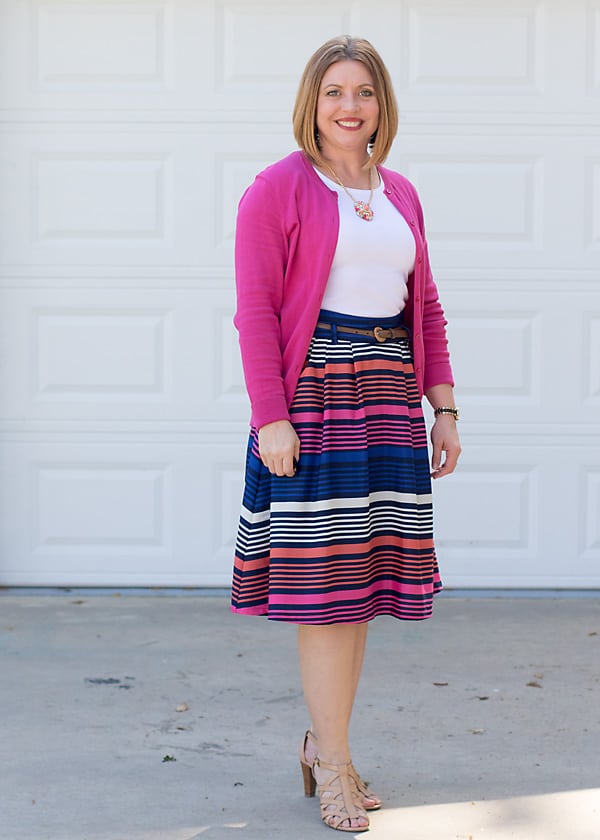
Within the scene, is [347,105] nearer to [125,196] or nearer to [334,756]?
[334,756]

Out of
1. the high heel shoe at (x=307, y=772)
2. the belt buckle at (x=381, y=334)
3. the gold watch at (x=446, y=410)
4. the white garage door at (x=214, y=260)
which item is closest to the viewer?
the belt buckle at (x=381, y=334)

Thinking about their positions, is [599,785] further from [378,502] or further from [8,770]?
[8,770]

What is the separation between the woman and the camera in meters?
2.54

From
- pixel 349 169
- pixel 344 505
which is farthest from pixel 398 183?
pixel 344 505

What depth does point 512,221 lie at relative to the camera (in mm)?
4660

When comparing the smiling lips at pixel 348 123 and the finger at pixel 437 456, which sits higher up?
the smiling lips at pixel 348 123

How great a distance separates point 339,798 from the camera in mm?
2605

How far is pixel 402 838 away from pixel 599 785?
1.82ft

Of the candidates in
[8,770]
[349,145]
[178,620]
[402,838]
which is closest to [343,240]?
[349,145]

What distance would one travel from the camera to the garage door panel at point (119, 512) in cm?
471

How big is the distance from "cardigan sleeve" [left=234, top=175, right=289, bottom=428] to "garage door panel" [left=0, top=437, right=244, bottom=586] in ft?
7.13

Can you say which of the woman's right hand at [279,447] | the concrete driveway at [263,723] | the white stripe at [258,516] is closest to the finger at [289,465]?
the woman's right hand at [279,447]

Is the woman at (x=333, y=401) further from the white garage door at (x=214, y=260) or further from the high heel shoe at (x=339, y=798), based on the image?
the white garage door at (x=214, y=260)

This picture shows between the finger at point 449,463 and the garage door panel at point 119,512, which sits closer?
the finger at point 449,463
